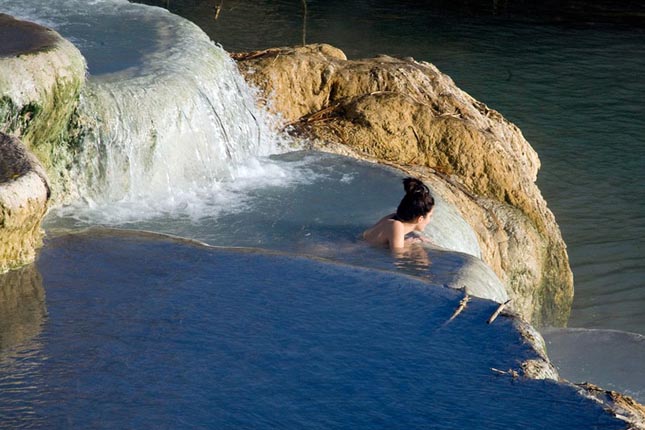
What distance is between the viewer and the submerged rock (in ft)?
30.5

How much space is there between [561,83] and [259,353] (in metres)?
12.6

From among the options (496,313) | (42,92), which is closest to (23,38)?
(42,92)

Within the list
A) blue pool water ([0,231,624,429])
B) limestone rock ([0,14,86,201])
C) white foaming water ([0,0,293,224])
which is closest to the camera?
blue pool water ([0,231,624,429])

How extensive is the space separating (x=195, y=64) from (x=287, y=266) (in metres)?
3.12

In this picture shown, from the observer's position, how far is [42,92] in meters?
7.09

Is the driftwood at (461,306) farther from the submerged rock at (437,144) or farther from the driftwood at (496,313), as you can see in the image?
the submerged rock at (437,144)

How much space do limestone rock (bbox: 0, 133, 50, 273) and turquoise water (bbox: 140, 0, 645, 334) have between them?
555 centimetres

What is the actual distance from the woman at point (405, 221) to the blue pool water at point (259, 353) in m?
0.97

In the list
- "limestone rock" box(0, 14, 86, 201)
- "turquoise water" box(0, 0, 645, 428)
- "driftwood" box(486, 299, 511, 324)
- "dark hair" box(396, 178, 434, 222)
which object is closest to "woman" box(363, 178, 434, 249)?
"dark hair" box(396, 178, 434, 222)

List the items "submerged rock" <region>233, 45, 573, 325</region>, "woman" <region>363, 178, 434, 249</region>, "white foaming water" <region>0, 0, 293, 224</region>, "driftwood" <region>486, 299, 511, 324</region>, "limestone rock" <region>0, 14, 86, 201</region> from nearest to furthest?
"driftwood" <region>486, 299, 511, 324</region>, "limestone rock" <region>0, 14, 86, 201</region>, "woman" <region>363, 178, 434, 249</region>, "white foaming water" <region>0, 0, 293, 224</region>, "submerged rock" <region>233, 45, 573, 325</region>

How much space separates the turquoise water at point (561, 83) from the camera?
37.1 feet

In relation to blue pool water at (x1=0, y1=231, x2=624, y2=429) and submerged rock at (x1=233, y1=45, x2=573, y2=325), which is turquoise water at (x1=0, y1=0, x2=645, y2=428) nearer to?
blue pool water at (x1=0, y1=231, x2=624, y2=429)

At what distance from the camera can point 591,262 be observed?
11273mm

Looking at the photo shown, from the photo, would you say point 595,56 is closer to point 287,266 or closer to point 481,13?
point 481,13
